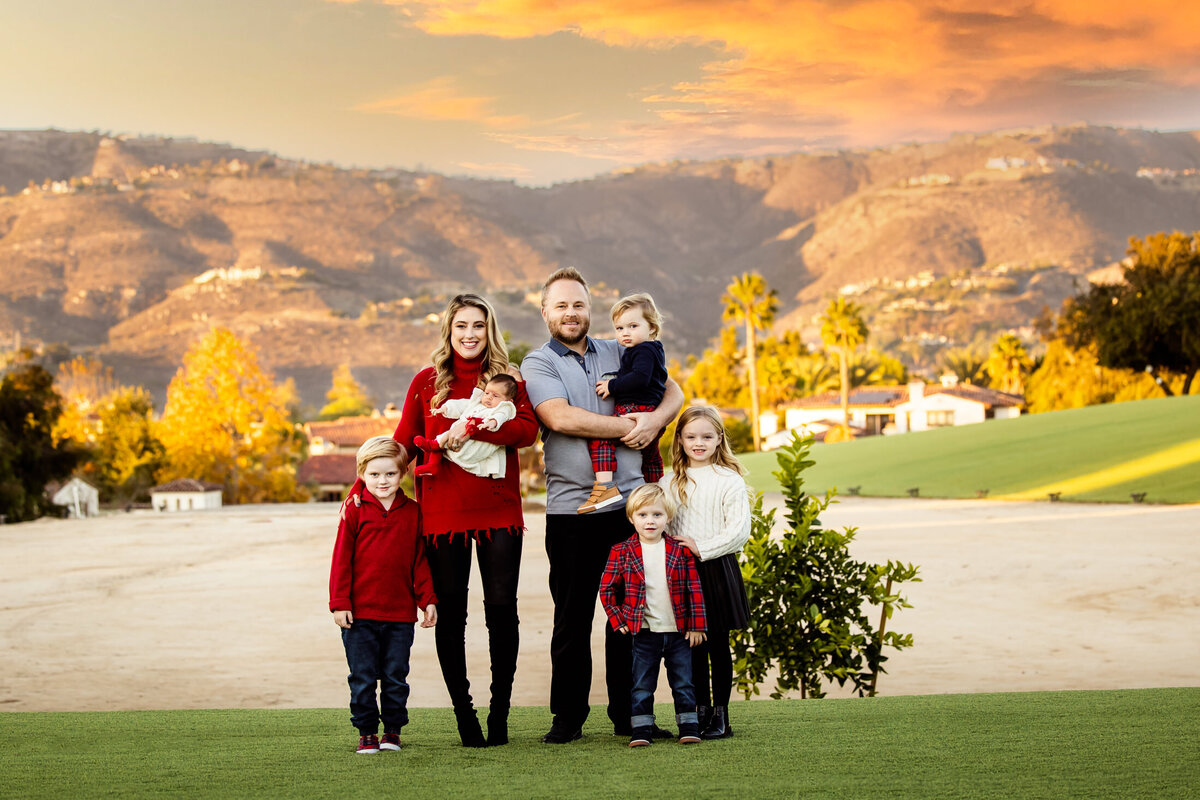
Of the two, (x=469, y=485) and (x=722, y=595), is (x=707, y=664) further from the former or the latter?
(x=469, y=485)

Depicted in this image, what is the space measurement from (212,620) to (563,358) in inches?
533

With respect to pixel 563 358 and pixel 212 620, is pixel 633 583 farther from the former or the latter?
pixel 212 620

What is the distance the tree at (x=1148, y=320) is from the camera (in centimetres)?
5134

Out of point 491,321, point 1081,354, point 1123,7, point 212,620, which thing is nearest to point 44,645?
point 212,620

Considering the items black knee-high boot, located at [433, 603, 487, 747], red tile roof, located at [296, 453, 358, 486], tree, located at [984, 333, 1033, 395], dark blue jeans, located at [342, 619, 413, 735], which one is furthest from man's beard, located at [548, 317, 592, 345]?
tree, located at [984, 333, 1033, 395]

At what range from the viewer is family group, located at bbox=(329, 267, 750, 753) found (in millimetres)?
5395

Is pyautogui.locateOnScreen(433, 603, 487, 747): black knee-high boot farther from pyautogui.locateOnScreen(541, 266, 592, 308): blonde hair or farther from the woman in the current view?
pyautogui.locateOnScreen(541, 266, 592, 308): blonde hair

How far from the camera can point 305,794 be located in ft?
14.8

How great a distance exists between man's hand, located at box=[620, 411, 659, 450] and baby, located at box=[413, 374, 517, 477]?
526mm

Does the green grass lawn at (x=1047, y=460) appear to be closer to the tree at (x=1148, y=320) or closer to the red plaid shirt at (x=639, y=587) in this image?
the tree at (x=1148, y=320)

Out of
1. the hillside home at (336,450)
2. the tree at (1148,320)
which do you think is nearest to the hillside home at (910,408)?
the tree at (1148,320)

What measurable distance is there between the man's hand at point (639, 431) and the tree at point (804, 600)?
9.56ft

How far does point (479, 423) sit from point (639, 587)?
1049 millimetres

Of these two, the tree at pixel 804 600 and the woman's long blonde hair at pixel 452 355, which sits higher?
the woman's long blonde hair at pixel 452 355
